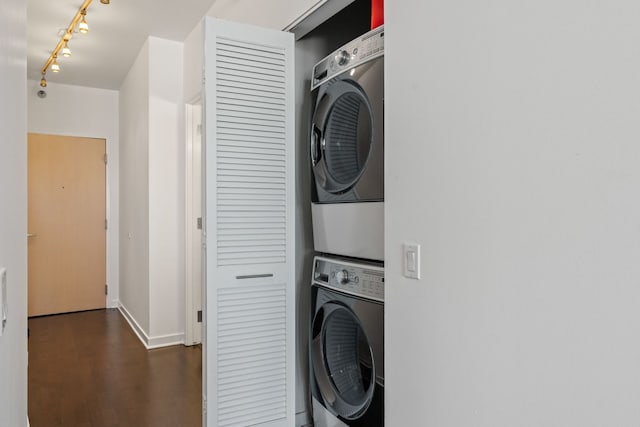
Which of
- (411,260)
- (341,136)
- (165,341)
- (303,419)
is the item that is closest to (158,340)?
(165,341)

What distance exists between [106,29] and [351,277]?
324cm

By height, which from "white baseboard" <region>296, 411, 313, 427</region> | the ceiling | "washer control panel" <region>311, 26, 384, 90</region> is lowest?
"white baseboard" <region>296, 411, 313, 427</region>

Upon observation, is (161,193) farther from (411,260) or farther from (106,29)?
(411,260)

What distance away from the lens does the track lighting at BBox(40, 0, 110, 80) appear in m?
3.23

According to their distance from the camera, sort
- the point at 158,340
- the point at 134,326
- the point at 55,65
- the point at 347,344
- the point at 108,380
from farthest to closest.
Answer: the point at 134,326 < the point at 55,65 < the point at 158,340 < the point at 108,380 < the point at 347,344

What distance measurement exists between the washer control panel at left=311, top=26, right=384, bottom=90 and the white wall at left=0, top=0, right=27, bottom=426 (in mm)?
1108

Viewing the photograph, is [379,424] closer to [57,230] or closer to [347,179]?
[347,179]

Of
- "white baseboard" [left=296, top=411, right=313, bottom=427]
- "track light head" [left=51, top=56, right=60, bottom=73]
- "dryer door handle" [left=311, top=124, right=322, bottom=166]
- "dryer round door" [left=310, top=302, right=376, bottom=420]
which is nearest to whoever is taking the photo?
"dryer round door" [left=310, top=302, right=376, bottom=420]

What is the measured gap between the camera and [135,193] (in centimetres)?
449

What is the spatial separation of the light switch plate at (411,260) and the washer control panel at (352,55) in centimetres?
76

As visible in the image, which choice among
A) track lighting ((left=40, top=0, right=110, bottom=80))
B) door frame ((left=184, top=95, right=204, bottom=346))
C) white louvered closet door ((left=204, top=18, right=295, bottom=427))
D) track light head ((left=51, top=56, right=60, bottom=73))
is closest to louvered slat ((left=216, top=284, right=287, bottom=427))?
white louvered closet door ((left=204, top=18, right=295, bottom=427))

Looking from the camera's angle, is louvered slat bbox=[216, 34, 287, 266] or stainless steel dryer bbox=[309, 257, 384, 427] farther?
louvered slat bbox=[216, 34, 287, 266]

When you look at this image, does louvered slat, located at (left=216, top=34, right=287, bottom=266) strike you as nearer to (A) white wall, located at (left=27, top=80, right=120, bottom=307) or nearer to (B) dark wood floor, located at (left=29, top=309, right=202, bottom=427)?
(B) dark wood floor, located at (left=29, top=309, right=202, bottom=427)

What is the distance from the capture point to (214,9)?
322 cm
